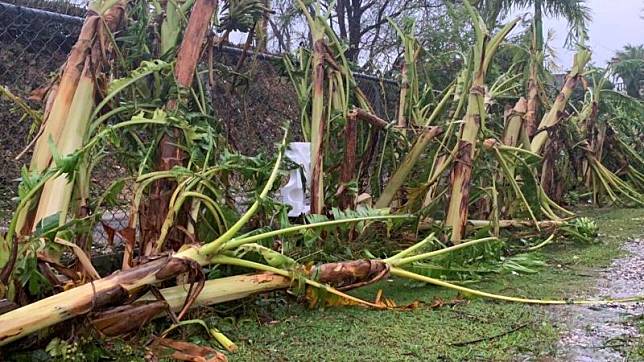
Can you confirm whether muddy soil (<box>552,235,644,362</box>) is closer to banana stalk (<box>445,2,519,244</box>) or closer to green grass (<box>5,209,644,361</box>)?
green grass (<box>5,209,644,361</box>)

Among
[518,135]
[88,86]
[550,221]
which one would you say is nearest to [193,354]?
[88,86]

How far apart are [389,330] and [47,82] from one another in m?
1.38

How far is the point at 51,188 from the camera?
1.34m

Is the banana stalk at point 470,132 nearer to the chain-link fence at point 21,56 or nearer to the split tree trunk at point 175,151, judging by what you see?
the split tree trunk at point 175,151

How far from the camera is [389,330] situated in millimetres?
1471

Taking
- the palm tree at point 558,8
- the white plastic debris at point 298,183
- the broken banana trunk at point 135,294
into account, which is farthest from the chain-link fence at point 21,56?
the palm tree at point 558,8

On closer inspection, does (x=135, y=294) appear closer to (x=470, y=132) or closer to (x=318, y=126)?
(x=318, y=126)

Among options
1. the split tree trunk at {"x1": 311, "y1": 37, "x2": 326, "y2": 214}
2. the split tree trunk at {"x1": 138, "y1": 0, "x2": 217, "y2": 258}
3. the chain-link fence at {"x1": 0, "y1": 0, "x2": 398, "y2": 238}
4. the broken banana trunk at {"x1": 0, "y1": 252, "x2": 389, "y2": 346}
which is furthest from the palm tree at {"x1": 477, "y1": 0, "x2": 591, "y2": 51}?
the broken banana trunk at {"x1": 0, "y1": 252, "x2": 389, "y2": 346}

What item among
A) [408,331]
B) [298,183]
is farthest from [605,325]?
[298,183]

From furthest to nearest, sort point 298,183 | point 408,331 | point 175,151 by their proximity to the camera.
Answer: point 298,183 → point 175,151 → point 408,331

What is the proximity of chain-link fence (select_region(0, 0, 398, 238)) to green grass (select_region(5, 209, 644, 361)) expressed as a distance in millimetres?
647

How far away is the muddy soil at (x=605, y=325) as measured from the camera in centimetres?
134

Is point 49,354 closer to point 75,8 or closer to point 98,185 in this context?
point 98,185

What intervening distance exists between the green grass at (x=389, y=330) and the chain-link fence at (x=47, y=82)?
65cm
